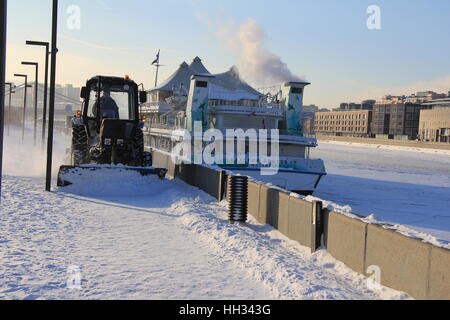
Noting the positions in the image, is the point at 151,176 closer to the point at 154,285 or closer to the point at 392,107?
the point at 154,285

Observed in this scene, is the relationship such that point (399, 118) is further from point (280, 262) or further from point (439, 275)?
point (439, 275)

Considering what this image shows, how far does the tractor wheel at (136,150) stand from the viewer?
16094 millimetres

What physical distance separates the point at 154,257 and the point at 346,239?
2893mm

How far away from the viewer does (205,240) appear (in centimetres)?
911

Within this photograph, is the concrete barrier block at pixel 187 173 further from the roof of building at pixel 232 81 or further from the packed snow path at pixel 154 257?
the roof of building at pixel 232 81

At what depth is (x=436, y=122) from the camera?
105 metres

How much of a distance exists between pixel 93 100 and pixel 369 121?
13529 centimetres

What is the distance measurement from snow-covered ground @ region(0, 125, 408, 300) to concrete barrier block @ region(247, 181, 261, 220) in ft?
1.59

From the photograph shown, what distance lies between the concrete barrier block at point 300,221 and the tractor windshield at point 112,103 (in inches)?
340

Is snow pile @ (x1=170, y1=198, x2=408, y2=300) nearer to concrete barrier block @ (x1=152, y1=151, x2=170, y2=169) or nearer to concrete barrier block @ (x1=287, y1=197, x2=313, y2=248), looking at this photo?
concrete barrier block @ (x1=287, y1=197, x2=313, y2=248)

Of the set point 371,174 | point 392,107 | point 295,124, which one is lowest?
point 371,174

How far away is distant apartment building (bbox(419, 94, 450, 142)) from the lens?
101 m

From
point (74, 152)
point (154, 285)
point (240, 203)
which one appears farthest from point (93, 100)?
point (154, 285)

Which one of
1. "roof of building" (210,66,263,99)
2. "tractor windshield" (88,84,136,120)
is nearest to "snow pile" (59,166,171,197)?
"tractor windshield" (88,84,136,120)
